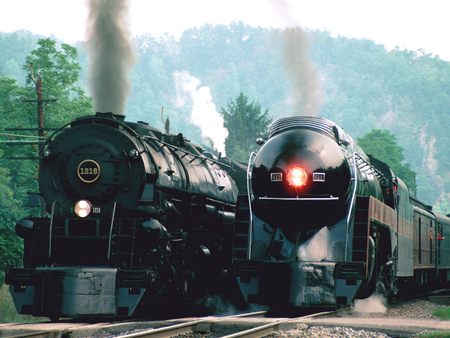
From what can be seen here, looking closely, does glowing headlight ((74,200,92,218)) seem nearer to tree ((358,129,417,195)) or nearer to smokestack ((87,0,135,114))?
smokestack ((87,0,135,114))

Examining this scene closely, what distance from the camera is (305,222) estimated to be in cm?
1546

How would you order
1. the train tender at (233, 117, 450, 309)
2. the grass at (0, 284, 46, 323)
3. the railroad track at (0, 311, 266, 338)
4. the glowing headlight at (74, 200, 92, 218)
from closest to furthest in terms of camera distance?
the railroad track at (0, 311, 266, 338) < the train tender at (233, 117, 450, 309) < the glowing headlight at (74, 200, 92, 218) < the grass at (0, 284, 46, 323)

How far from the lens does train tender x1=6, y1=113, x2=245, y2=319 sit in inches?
595

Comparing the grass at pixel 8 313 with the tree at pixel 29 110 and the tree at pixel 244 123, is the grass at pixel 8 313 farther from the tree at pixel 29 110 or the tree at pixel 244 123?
the tree at pixel 244 123

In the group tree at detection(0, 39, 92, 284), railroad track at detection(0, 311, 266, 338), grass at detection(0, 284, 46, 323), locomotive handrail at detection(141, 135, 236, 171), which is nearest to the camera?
railroad track at detection(0, 311, 266, 338)

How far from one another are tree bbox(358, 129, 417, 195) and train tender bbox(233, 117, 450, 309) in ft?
285

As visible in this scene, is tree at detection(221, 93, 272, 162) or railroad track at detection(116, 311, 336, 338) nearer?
railroad track at detection(116, 311, 336, 338)

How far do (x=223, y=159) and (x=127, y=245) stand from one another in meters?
6.80

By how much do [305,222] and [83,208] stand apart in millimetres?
4154

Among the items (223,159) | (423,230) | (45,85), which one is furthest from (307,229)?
(45,85)

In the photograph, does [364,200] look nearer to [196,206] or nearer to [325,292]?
[325,292]

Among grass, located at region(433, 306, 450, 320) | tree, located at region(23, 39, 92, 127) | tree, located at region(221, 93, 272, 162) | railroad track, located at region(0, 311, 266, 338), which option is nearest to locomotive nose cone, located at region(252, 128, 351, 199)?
railroad track, located at region(0, 311, 266, 338)

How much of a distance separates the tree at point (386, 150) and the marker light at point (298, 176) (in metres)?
87.7

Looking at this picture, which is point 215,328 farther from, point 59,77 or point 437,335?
point 59,77
